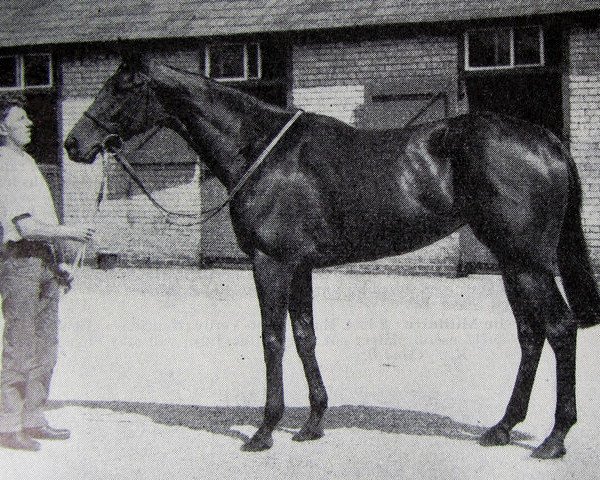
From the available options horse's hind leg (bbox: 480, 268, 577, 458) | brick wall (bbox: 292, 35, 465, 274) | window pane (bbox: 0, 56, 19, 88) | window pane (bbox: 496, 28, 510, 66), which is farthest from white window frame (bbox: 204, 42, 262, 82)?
horse's hind leg (bbox: 480, 268, 577, 458)

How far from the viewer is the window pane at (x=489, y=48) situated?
13.2m

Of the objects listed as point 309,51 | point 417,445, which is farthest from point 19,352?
point 309,51

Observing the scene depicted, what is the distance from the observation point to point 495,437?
5.20 metres

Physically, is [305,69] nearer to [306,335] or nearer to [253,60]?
[253,60]

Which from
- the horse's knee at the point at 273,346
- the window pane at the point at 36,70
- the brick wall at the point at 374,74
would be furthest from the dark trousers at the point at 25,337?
the window pane at the point at 36,70

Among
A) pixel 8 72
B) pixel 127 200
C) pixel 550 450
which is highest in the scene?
pixel 8 72

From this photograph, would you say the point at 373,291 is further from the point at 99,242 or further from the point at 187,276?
the point at 99,242

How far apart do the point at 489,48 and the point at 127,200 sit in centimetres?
675

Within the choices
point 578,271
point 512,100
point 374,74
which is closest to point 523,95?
point 512,100

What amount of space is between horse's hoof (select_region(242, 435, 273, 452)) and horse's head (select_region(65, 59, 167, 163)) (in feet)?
6.69

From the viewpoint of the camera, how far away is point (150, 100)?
551 cm

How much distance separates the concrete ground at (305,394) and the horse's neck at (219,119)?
1712 mm

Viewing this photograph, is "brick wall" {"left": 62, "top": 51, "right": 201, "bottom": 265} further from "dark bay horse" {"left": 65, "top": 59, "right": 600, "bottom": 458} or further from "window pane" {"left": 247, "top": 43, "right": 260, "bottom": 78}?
"dark bay horse" {"left": 65, "top": 59, "right": 600, "bottom": 458}

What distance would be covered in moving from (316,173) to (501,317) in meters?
4.79
